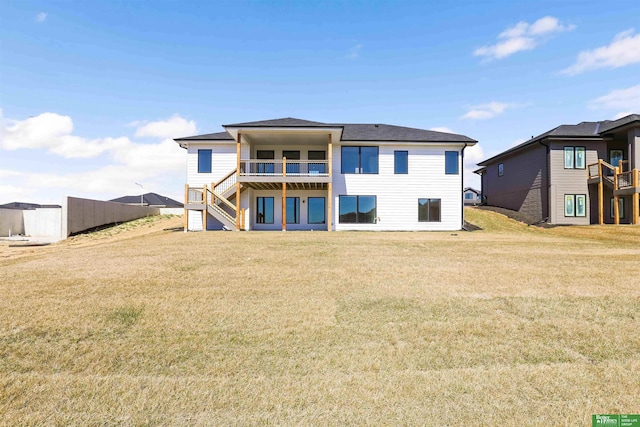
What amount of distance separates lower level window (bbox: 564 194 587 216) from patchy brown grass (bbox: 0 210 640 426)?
1535 centimetres

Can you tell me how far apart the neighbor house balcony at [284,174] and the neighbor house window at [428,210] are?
6389 millimetres

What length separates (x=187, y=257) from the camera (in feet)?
36.4

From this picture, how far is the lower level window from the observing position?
22.8m

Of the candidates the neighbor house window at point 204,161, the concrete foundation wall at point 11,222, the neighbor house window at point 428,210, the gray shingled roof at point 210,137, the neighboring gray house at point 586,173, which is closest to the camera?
the gray shingled roof at point 210,137

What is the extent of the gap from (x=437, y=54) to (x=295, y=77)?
→ 8.96 meters

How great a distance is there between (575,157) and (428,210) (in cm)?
1143

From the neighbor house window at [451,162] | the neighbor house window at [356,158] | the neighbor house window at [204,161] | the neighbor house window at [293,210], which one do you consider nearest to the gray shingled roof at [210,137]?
the neighbor house window at [204,161]

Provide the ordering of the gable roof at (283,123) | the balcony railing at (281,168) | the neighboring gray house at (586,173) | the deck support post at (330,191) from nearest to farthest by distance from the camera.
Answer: the gable roof at (283,123), the deck support post at (330,191), the balcony railing at (281,168), the neighboring gray house at (586,173)

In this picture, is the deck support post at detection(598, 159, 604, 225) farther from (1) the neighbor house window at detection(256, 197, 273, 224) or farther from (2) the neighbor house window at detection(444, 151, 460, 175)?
(1) the neighbor house window at detection(256, 197, 273, 224)

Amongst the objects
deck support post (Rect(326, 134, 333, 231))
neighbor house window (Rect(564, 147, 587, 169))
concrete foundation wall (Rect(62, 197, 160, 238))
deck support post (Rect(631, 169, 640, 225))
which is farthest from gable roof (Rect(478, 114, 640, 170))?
concrete foundation wall (Rect(62, 197, 160, 238))

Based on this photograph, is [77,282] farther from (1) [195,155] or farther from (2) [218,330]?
(1) [195,155]

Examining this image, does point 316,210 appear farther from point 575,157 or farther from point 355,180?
point 575,157

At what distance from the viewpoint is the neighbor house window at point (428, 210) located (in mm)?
21422

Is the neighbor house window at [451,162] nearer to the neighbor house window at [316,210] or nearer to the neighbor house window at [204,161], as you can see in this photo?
the neighbor house window at [316,210]
